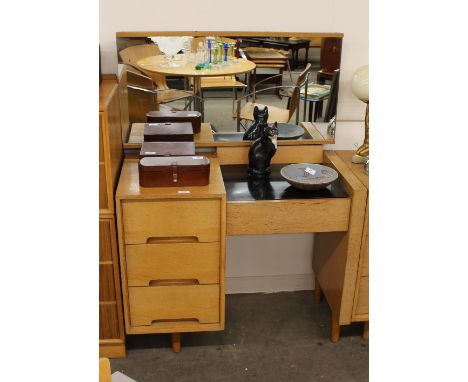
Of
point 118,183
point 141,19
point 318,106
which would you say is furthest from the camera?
point 318,106

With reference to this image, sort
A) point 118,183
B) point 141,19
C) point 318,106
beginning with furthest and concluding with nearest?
point 318,106 < point 141,19 < point 118,183

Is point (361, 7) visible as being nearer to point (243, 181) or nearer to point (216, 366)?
point (243, 181)

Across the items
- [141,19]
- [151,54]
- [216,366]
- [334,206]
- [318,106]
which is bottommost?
[216,366]

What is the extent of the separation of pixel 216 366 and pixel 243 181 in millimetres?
767

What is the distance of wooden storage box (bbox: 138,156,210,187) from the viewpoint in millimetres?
1680

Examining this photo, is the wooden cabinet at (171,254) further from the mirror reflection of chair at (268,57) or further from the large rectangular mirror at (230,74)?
the mirror reflection of chair at (268,57)

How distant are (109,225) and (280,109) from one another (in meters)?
0.88

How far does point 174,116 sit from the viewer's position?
2020 millimetres

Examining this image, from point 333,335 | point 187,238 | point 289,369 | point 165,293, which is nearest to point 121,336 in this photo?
point 165,293

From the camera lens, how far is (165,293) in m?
1.81

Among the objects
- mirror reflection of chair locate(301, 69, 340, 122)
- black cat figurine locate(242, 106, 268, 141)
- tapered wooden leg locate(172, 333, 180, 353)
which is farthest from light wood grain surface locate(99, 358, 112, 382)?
mirror reflection of chair locate(301, 69, 340, 122)

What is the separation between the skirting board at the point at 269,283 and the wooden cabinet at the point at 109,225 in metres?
0.66

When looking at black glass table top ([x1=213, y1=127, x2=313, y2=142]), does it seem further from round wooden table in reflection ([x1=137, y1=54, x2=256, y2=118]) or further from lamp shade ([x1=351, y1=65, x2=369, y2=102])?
lamp shade ([x1=351, y1=65, x2=369, y2=102])

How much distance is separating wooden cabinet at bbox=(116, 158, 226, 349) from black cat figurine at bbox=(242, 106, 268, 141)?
0.22m
